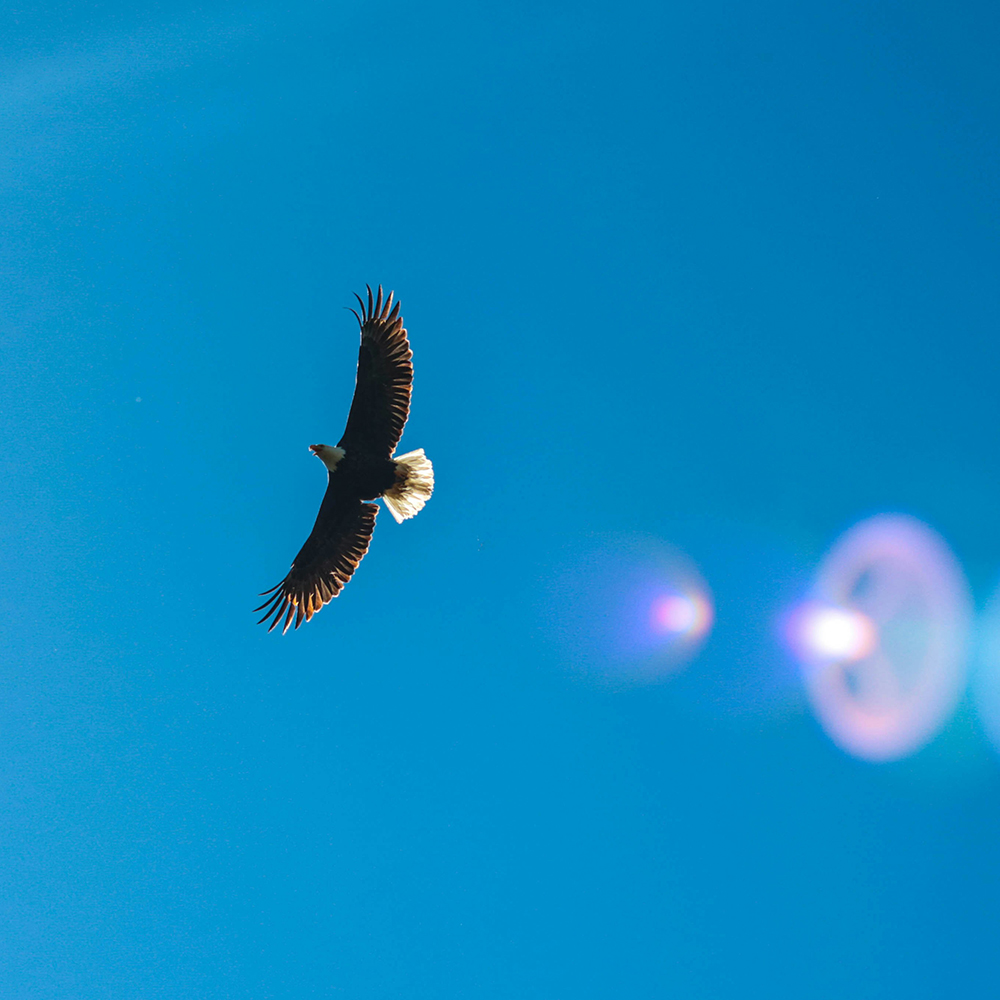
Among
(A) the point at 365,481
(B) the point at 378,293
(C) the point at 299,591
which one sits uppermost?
(B) the point at 378,293

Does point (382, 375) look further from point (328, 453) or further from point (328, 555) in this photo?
point (328, 555)

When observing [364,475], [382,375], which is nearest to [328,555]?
[364,475]

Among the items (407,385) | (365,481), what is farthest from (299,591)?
(407,385)

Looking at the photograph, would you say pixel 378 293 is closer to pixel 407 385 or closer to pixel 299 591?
pixel 407 385

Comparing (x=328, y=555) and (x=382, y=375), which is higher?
(x=382, y=375)

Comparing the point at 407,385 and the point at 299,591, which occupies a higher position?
the point at 407,385
